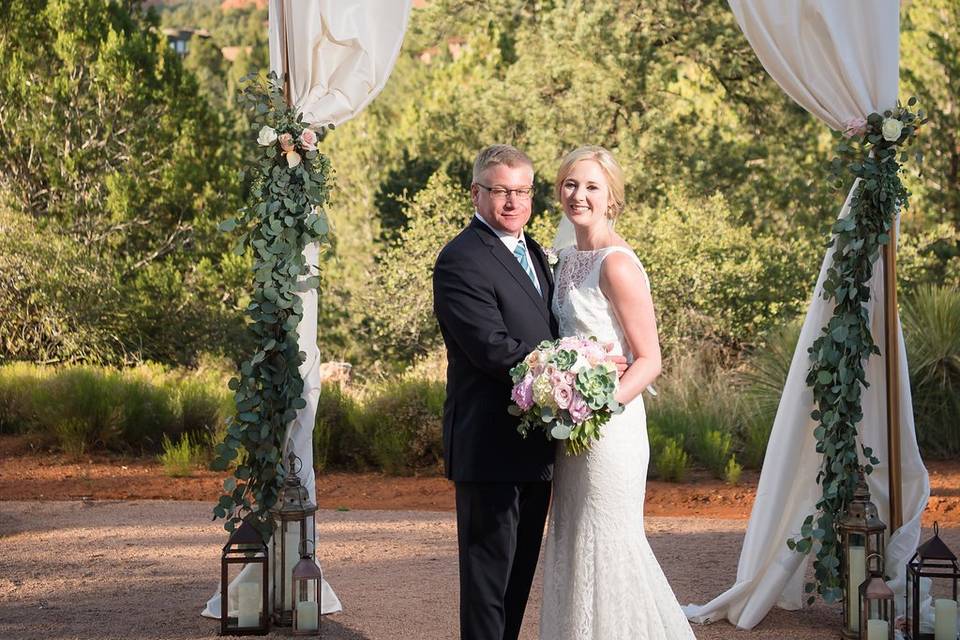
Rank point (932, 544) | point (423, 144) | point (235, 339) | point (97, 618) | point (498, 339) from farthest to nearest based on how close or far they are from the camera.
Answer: point (423, 144) < point (235, 339) < point (97, 618) < point (932, 544) < point (498, 339)

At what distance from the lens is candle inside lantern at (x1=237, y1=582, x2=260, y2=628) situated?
4.52 m

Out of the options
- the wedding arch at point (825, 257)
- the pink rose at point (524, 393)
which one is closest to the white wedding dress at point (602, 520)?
the pink rose at point (524, 393)

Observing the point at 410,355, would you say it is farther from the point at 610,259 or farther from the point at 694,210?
the point at 610,259

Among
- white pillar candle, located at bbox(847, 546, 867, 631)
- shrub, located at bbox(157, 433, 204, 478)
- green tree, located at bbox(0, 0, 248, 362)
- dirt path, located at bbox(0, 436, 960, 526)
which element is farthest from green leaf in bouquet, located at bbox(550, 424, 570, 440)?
green tree, located at bbox(0, 0, 248, 362)

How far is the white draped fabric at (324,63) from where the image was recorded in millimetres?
4562

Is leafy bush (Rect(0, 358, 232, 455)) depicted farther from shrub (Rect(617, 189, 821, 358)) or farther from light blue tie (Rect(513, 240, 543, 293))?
light blue tie (Rect(513, 240, 543, 293))

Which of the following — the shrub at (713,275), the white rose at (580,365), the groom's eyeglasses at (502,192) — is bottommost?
the white rose at (580,365)

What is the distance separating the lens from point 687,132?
611 inches

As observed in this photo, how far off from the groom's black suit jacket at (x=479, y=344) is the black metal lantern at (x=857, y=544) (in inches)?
56.7

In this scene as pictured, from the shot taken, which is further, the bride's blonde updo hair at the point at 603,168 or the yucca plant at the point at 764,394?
the yucca plant at the point at 764,394

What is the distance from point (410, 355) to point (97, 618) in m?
9.38

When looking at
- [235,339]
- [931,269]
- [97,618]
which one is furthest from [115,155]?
[97,618]

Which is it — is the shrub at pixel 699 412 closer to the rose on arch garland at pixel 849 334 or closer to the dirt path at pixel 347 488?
the dirt path at pixel 347 488

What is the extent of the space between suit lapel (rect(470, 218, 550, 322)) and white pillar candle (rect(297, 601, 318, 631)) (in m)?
1.57
